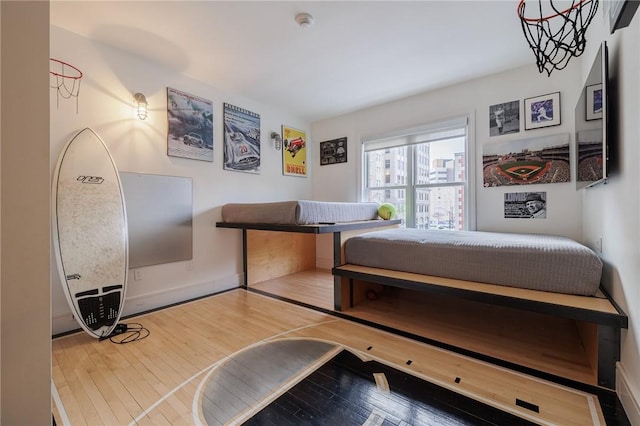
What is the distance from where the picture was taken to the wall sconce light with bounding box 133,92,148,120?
2.49 m

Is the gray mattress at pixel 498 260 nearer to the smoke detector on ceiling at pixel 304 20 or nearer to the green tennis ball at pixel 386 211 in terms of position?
the green tennis ball at pixel 386 211

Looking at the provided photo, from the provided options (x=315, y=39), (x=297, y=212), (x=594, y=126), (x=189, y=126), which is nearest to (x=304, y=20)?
(x=315, y=39)

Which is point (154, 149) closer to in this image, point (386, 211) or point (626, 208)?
point (386, 211)

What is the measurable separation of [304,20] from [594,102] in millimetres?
1996

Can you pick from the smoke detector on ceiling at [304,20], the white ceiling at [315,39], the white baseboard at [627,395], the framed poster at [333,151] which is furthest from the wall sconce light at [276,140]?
the white baseboard at [627,395]

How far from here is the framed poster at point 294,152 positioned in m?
4.03

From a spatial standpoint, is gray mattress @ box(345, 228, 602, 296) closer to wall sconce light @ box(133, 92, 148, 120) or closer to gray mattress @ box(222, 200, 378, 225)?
gray mattress @ box(222, 200, 378, 225)

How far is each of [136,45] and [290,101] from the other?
5.81 ft

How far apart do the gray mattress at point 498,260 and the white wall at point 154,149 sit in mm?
1807

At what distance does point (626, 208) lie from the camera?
131cm

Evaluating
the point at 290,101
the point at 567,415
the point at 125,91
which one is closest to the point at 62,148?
the point at 125,91

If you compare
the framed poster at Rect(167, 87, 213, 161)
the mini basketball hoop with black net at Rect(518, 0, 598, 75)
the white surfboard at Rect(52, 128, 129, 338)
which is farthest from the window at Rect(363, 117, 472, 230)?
the white surfboard at Rect(52, 128, 129, 338)

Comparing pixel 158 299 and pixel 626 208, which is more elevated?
pixel 626 208

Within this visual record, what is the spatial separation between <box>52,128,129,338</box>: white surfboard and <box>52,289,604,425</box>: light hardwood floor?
0.27 metres
